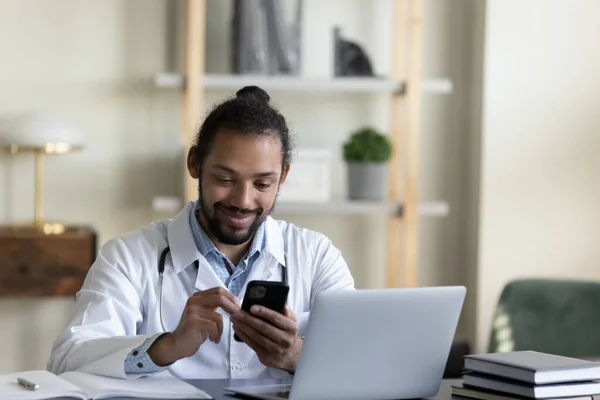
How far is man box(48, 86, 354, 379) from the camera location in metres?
1.99

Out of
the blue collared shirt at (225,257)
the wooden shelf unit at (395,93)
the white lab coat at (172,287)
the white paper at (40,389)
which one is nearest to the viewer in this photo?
the white paper at (40,389)

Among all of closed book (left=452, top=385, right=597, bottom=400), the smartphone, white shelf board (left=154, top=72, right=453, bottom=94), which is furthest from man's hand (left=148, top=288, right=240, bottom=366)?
white shelf board (left=154, top=72, right=453, bottom=94)

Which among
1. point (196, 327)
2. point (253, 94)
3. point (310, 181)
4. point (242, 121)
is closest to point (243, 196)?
point (242, 121)

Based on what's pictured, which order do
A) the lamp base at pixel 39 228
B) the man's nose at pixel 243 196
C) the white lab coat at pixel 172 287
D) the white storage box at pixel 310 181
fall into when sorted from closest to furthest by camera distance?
the white lab coat at pixel 172 287
the man's nose at pixel 243 196
the lamp base at pixel 39 228
the white storage box at pixel 310 181

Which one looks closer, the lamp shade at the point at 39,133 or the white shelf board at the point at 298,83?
the lamp shade at the point at 39,133

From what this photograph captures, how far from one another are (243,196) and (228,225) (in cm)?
9

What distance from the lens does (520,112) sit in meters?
3.99

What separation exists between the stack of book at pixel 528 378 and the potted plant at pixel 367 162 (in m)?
1.98

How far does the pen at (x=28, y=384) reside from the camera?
5.32 feet

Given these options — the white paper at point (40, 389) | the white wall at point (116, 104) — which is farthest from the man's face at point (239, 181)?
the white wall at point (116, 104)

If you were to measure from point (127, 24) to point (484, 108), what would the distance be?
55.5 inches

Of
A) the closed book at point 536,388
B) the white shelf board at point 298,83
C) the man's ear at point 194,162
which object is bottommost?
the closed book at point 536,388

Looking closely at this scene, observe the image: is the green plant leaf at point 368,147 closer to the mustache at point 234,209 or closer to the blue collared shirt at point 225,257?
the blue collared shirt at point 225,257

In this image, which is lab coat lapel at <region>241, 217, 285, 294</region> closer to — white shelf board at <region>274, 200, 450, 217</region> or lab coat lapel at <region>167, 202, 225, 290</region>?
lab coat lapel at <region>167, 202, 225, 290</region>
